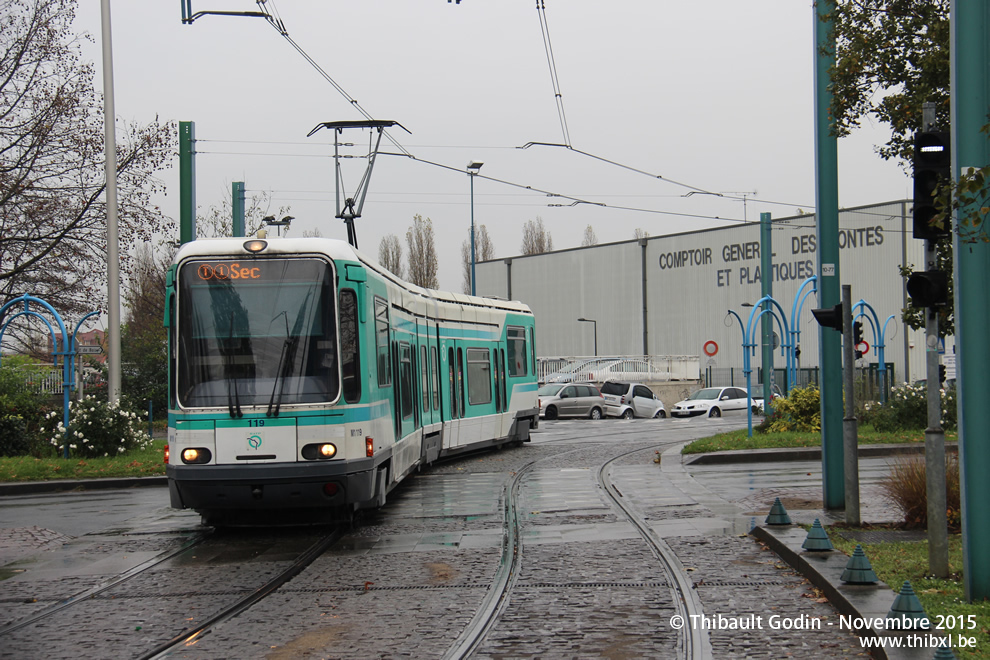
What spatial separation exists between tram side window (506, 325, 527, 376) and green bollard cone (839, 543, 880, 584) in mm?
16600

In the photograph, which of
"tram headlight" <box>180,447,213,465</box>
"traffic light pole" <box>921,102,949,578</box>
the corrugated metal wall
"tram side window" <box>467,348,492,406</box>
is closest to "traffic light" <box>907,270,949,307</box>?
"traffic light pole" <box>921,102,949,578</box>

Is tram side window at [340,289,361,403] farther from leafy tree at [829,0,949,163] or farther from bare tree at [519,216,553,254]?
bare tree at [519,216,553,254]

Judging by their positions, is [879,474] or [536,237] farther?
[536,237]

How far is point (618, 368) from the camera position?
54.8m

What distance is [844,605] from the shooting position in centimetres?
702

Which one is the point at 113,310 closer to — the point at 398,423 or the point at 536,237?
the point at 398,423

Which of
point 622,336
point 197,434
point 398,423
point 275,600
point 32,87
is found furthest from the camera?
point 622,336

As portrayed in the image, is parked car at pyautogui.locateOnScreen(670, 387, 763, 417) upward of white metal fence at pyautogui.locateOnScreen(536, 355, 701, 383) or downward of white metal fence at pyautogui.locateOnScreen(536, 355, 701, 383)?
downward

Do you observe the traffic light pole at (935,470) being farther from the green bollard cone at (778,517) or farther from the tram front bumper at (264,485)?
the tram front bumper at (264,485)

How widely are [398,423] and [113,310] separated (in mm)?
8628

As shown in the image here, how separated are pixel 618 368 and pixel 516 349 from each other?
30.7 m

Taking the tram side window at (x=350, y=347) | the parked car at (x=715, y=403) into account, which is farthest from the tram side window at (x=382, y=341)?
A: the parked car at (x=715, y=403)

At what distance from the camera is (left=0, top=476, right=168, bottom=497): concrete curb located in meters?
17.5

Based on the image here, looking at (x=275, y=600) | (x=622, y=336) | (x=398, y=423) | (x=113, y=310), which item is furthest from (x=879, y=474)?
(x=622, y=336)
